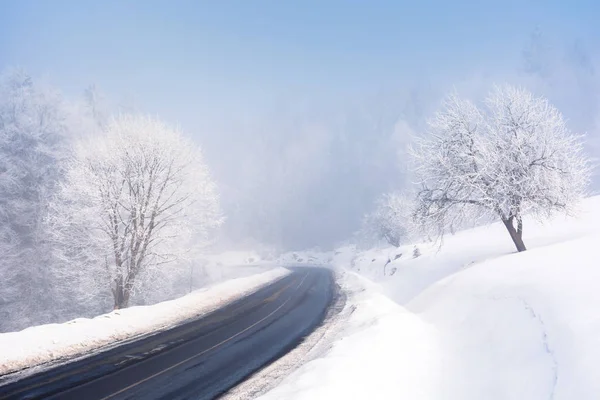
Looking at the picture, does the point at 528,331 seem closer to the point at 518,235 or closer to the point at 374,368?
the point at 374,368

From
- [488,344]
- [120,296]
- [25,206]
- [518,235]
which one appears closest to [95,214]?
[120,296]

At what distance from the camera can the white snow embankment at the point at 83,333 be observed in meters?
9.80

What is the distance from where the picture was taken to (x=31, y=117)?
29750mm

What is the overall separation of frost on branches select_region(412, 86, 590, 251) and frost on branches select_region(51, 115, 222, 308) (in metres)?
14.8

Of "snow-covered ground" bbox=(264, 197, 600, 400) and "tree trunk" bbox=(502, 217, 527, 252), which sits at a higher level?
"tree trunk" bbox=(502, 217, 527, 252)

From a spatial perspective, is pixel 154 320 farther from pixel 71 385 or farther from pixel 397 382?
pixel 397 382

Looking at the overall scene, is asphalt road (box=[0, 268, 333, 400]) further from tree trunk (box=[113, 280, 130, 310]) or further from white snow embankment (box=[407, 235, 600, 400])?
tree trunk (box=[113, 280, 130, 310])

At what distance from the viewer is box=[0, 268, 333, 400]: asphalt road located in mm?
7912

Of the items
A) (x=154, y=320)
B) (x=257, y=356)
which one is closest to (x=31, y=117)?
(x=154, y=320)

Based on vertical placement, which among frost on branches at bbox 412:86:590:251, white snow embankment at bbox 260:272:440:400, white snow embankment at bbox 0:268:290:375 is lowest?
white snow embankment at bbox 260:272:440:400

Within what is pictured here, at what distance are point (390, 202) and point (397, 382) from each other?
7342cm

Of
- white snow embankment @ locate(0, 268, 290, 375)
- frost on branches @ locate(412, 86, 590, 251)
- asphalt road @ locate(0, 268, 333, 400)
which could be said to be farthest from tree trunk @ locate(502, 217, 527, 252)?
white snow embankment @ locate(0, 268, 290, 375)

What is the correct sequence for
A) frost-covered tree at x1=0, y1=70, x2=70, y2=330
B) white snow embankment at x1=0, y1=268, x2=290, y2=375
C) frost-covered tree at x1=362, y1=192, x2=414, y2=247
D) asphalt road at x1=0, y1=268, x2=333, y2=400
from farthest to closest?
1. frost-covered tree at x1=362, y1=192, x2=414, y2=247
2. frost-covered tree at x1=0, y1=70, x2=70, y2=330
3. white snow embankment at x1=0, y1=268, x2=290, y2=375
4. asphalt road at x1=0, y1=268, x2=333, y2=400

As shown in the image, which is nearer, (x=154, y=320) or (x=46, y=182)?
(x=154, y=320)
